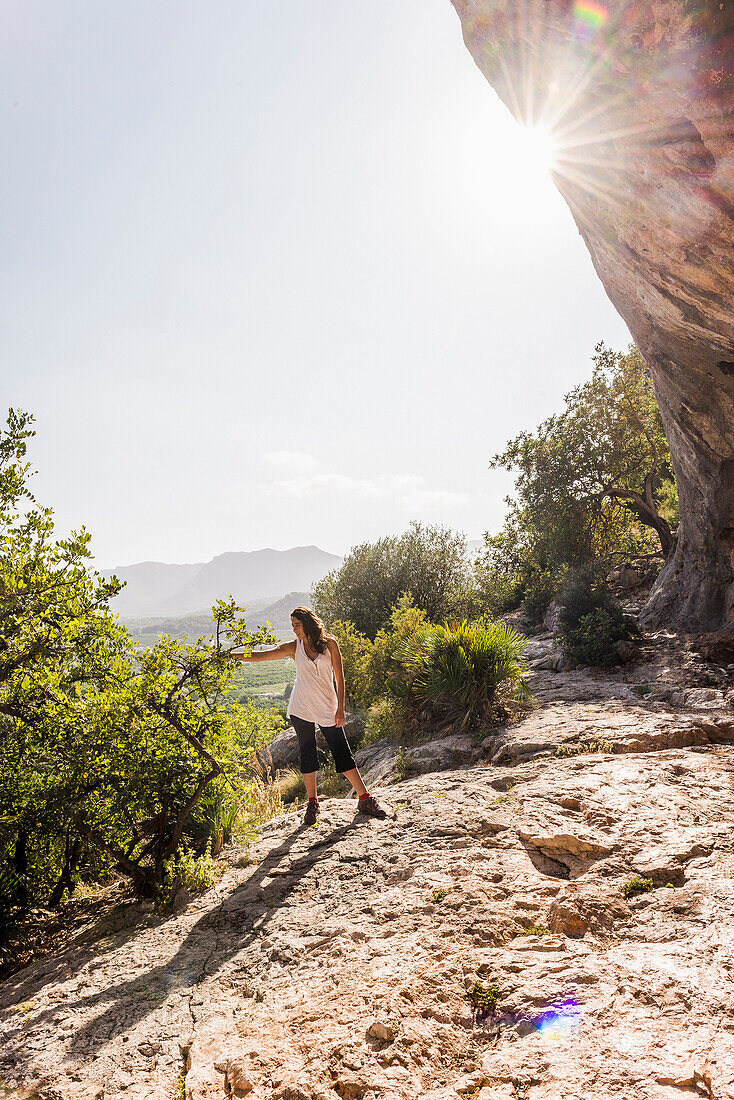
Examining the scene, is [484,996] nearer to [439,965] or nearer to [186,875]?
[439,965]

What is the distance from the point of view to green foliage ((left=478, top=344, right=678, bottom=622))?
18.1 m

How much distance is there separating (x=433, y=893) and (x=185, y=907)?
7.26 ft

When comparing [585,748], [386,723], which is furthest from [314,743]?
[386,723]

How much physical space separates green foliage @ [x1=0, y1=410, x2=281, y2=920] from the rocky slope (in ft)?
2.42

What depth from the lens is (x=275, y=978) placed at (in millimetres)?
3078

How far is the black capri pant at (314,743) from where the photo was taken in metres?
5.27

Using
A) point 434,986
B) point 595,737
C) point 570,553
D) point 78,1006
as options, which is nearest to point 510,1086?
point 434,986

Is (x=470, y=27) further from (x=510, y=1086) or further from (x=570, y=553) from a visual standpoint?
(x=570, y=553)

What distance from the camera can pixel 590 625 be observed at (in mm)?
10484

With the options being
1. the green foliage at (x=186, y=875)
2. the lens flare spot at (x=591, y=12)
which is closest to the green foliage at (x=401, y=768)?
the green foliage at (x=186, y=875)

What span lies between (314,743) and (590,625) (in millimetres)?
7194

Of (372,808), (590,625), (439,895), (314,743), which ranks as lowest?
(372,808)

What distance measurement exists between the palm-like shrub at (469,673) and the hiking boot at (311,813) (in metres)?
3.15

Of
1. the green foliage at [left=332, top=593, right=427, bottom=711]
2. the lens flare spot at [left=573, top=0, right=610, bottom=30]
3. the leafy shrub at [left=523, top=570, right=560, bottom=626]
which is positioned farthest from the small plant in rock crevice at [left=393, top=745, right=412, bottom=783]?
the leafy shrub at [left=523, top=570, right=560, bottom=626]
